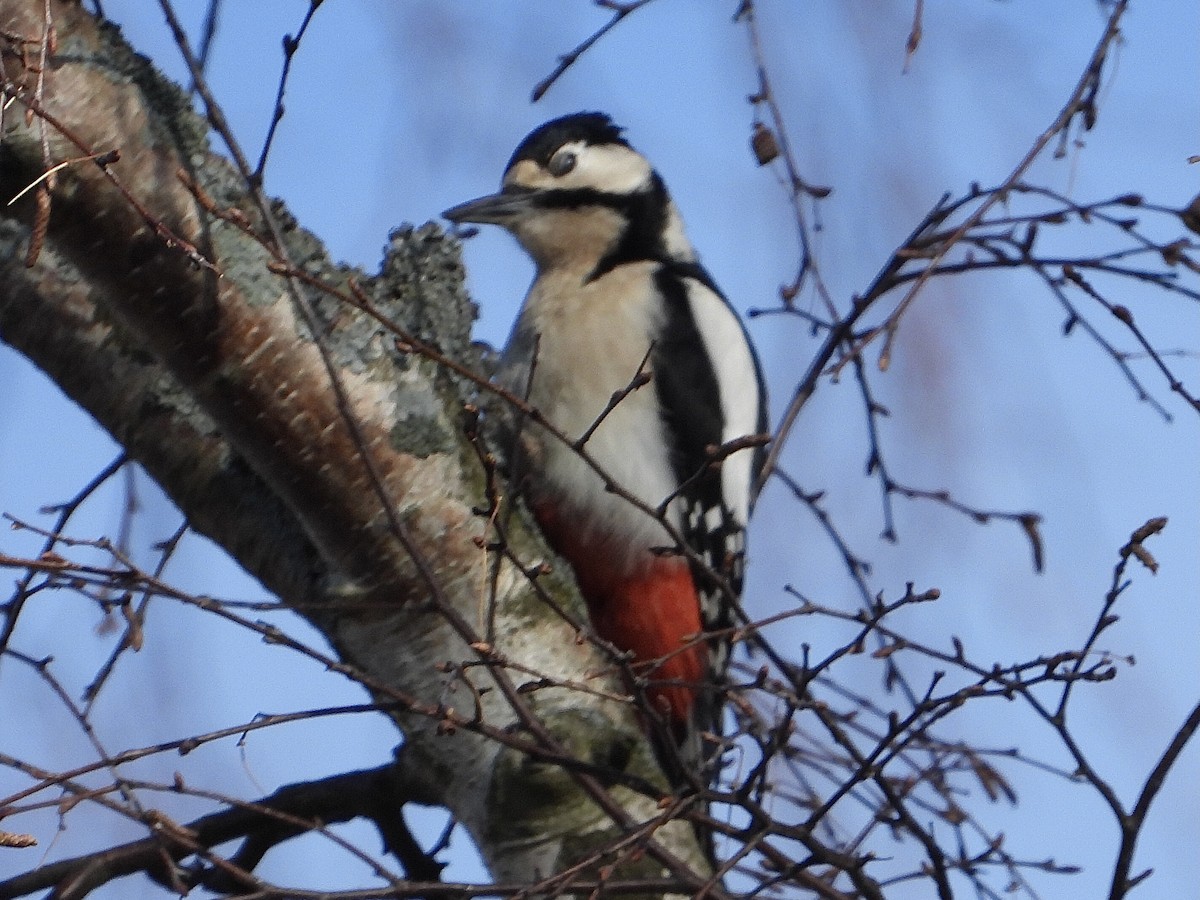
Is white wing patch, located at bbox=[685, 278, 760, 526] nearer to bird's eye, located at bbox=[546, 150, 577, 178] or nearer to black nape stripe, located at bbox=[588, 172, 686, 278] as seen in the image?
Result: black nape stripe, located at bbox=[588, 172, 686, 278]

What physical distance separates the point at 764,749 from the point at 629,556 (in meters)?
1.16

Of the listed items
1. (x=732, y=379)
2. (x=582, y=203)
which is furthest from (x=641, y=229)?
(x=732, y=379)

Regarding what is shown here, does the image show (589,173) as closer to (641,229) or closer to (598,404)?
(641,229)

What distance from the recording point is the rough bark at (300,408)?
2.06 metres

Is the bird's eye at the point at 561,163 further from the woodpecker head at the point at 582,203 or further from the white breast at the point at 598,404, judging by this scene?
the white breast at the point at 598,404

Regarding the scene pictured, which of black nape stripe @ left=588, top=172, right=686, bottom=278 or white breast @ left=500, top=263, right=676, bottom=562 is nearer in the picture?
white breast @ left=500, top=263, right=676, bottom=562

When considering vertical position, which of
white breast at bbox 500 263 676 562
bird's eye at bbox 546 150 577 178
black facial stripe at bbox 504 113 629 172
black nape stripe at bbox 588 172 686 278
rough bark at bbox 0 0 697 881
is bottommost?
rough bark at bbox 0 0 697 881

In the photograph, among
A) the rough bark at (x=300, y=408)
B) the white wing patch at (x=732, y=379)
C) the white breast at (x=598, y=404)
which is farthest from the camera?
the white wing patch at (x=732, y=379)

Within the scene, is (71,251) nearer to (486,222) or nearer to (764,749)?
(764,749)

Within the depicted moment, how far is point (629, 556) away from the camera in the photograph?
10.7ft

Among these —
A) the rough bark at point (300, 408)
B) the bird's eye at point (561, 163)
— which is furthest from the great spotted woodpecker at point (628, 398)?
the rough bark at point (300, 408)

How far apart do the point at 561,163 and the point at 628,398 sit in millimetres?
744

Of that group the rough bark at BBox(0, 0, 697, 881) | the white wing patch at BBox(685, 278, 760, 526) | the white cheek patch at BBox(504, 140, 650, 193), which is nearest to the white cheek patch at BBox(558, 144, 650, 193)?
the white cheek patch at BBox(504, 140, 650, 193)

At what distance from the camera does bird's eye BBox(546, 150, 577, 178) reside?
372 cm
